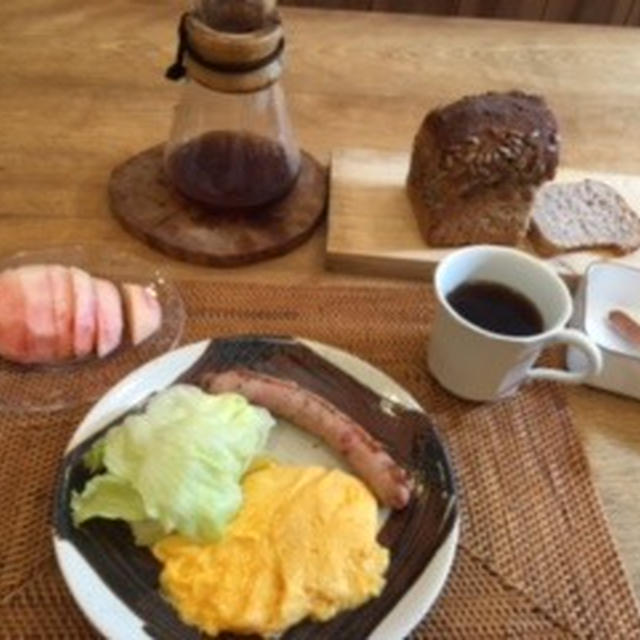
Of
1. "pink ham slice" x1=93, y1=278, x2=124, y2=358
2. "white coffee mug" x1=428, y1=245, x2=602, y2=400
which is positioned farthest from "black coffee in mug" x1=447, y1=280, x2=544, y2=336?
"pink ham slice" x1=93, y1=278, x2=124, y2=358

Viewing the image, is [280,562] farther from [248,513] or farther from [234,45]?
[234,45]

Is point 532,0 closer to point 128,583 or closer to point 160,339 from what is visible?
point 160,339

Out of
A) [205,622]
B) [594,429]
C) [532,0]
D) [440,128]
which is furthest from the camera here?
[532,0]

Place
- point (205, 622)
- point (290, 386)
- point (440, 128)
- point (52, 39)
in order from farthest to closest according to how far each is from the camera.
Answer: point (52, 39)
point (440, 128)
point (290, 386)
point (205, 622)

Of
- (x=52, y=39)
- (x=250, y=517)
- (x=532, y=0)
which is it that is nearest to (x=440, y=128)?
(x=250, y=517)

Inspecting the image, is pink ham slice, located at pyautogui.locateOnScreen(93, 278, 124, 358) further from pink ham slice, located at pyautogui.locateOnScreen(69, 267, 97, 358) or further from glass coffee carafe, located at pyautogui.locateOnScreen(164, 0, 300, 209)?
glass coffee carafe, located at pyautogui.locateOnScreen(164, 0, 300, 209)

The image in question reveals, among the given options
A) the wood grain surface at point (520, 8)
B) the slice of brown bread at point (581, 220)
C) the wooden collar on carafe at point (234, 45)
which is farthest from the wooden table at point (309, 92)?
the wood grain surface at point (520, 8)
